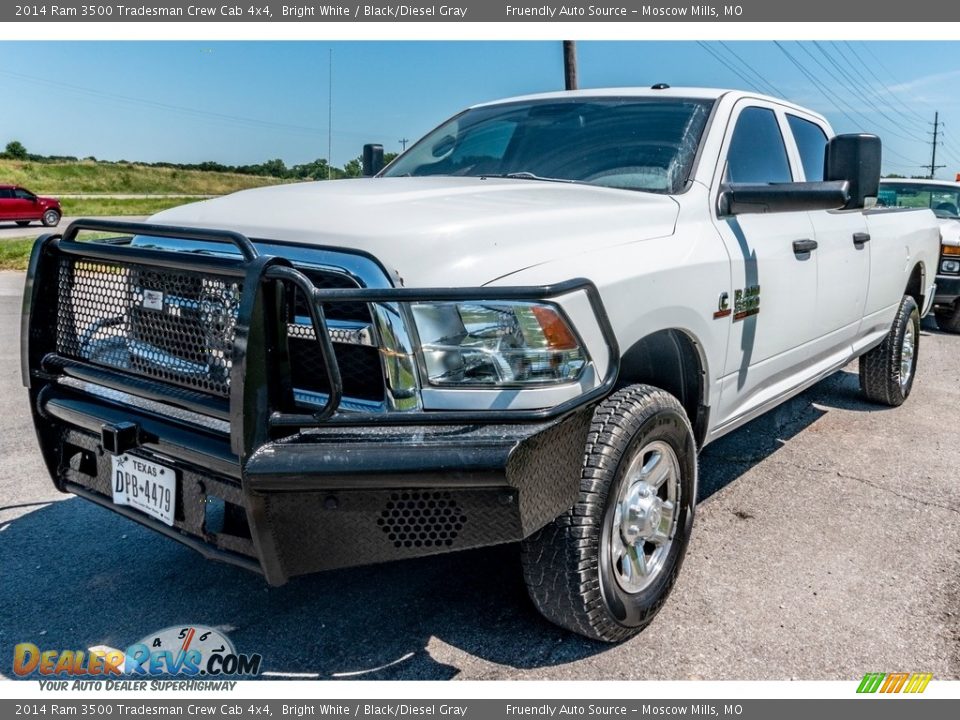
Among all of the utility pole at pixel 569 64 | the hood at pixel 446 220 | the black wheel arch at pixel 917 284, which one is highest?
the utility pole at pixel 569 64

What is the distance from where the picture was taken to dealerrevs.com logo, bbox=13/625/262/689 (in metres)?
2.77

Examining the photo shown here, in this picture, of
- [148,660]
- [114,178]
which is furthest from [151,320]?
[114,178]

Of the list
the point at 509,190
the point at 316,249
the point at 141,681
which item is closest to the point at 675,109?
the point at 509,190

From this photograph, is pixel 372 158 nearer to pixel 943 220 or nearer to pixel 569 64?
pixel 943 220

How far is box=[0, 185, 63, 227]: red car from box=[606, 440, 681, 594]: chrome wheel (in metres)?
35.4

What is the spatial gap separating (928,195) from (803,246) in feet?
27.2

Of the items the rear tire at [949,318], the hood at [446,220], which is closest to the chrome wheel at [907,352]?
the hood at [446,220]

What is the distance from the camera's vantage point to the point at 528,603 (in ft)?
10.5

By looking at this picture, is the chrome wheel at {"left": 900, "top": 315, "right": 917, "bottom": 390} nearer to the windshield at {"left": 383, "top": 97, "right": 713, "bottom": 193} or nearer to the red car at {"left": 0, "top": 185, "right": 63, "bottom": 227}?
the windshield at {"left": 383, "top": 97, "right": 713, "bottom": 193}

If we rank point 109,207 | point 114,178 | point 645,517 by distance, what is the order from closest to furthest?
1. point 645,517
2. point 109,207
3. point 114,178

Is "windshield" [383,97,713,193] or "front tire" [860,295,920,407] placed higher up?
"windshield" [383,97,713,193]

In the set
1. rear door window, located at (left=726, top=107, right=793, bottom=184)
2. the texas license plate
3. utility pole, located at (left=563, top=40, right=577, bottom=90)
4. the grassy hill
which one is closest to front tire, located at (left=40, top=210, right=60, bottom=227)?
the grassy hill

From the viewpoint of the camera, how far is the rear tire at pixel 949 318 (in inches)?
400

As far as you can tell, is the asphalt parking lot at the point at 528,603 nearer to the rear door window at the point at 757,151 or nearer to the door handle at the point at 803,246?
the door handle at the point at 803,246
